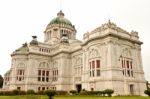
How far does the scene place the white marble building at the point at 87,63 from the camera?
122 ft

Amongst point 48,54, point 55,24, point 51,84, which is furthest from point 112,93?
point 55,24

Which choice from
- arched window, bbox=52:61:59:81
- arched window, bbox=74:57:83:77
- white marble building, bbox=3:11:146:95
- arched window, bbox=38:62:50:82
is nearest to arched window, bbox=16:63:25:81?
white marble building, bbox=3:11:146:95

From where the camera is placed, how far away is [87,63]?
1665 inches

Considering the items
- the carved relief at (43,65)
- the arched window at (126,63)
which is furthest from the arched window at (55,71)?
the arched window at (126,63)

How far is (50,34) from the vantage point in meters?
69.2

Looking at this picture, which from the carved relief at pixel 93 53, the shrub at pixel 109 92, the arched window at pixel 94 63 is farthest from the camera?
the carved relief at pixel 93 53

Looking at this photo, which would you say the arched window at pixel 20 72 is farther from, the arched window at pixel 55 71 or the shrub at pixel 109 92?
the shrub at pixel 109 92

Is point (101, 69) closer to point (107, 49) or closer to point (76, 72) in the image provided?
point (107, 49)

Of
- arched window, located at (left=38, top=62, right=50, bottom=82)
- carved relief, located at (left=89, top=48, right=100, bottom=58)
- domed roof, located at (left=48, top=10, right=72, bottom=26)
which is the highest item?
domed roof, located at (left=48, top=10, right=72, bottom=26)

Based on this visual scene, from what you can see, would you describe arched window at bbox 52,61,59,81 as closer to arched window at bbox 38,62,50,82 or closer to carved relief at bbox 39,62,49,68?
arched window at bbox 38,62,50,82

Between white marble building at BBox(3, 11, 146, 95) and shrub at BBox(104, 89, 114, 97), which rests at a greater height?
white marble building at BBox(3, 11, 146, 95)

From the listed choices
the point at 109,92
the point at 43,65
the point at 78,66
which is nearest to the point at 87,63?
the point at 78,66

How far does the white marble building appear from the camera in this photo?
122 ft

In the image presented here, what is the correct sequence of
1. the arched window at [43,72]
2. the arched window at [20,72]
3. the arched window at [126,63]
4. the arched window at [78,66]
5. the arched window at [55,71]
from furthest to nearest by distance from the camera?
the arched window at [43,72] < the arched window at [55,71] < the arched window at [20,72] < the arched window at [78,66] < the arched window at [126,63]
